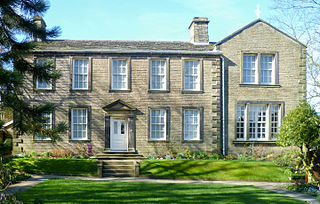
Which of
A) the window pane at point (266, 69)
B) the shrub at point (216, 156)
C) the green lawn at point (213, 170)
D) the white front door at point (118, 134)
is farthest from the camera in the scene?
the window pane at point (266, 69)

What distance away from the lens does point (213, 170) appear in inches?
576

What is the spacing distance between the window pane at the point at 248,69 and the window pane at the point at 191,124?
163 inches

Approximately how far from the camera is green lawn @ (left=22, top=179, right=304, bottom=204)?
9.02 meters

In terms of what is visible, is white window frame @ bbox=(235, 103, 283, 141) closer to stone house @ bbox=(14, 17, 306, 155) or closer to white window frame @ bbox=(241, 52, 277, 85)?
stone house @ bbox=(14, 17, 306, 155)

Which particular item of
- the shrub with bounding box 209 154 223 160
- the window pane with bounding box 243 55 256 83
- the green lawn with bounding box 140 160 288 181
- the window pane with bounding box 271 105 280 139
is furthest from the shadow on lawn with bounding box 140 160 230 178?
the window pane with bounding box 243 55 256 83

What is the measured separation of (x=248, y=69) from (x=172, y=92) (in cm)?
546

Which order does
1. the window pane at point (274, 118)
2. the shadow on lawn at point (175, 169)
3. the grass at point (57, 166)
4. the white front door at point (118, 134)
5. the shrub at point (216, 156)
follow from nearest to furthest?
the shadow on lawn at point (175, 169) → the grass at point (57, 166) → the shrub at point (216, 156) → the white front door at point (118, 134) → the window pane at point (274, 118)

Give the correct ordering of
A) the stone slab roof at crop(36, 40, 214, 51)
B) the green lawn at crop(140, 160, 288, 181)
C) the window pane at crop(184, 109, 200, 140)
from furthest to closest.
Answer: the stone slab roof at crop(36, 40, 214, 51)
the window pane at crop(184, 109, 200, 140)
the green lawn at crop(140, 160, 288, 181)

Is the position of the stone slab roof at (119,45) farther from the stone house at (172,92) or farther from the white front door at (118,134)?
the white front door at (118,134)

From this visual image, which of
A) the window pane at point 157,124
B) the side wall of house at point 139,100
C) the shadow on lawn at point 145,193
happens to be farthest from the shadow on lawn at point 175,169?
the window pane at point 157,124

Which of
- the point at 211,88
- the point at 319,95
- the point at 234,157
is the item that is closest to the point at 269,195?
the point at 234,157

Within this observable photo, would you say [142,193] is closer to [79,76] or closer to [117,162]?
[117,162]

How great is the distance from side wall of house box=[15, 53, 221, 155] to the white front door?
64 cm

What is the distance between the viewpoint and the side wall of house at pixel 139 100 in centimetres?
1847
